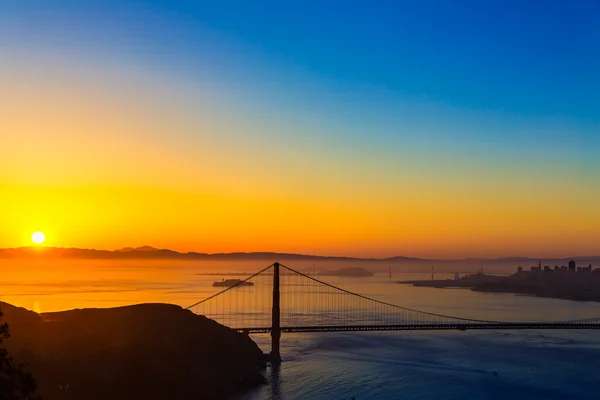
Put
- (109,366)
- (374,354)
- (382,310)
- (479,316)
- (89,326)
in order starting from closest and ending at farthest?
(109,366) → (89,326) → (374,354) → (479,316) → (382,310)

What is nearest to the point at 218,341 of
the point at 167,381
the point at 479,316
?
the point at 167,381

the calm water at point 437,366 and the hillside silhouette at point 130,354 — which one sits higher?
the hillside silhouette at point 130,354

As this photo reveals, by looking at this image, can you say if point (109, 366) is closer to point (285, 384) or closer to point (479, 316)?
→ point (285, 384)

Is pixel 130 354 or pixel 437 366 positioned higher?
pixel 130 354

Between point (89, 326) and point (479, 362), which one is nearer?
point (89, 326)

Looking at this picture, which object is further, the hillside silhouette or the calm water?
the calm water

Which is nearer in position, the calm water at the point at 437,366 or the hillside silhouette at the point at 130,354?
the hillside silhouette at the point at 130,354

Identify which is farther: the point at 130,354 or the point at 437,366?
the point at 437,366

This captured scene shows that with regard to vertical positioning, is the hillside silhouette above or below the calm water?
above
